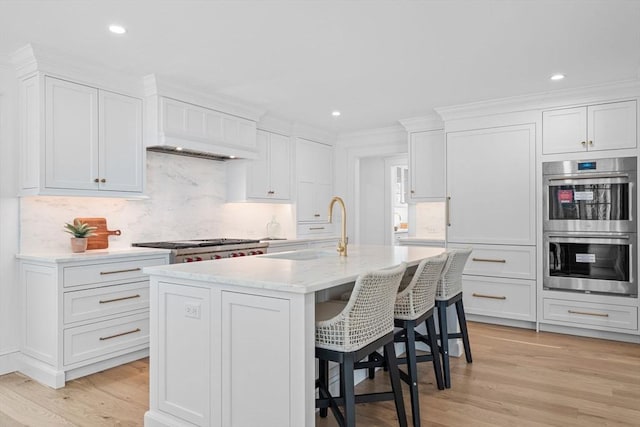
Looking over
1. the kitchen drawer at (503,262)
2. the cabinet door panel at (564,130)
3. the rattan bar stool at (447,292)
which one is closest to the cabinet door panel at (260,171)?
the kitchen drawer at (503,262)

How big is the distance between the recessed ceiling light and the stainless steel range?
174cm

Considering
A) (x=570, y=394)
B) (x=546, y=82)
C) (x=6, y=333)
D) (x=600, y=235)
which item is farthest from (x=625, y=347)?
(x=6, y=333)

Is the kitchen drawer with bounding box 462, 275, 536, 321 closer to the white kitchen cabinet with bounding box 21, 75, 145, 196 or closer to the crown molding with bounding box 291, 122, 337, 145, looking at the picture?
the crown molding with bounding box 291, 122, 337, 145

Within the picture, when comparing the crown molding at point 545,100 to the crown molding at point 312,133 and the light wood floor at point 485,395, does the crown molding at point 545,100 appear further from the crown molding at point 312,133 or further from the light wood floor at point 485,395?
the light wood floor at point 485,395

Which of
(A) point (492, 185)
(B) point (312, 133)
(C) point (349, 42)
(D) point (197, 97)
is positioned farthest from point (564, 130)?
(D) point (197, 97)

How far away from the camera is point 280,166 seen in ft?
18.0

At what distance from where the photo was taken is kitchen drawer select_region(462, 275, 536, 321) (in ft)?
14.5

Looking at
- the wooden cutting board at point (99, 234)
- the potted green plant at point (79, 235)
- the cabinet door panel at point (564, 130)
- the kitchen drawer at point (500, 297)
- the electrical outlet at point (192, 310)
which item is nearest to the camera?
the electrical outlet at point (192, 310)

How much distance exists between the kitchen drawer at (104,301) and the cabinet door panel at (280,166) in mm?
2218

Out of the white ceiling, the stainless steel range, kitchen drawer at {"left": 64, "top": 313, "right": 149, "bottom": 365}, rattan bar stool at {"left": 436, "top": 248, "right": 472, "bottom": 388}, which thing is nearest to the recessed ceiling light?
the white ceiling

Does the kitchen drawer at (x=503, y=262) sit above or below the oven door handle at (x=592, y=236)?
below

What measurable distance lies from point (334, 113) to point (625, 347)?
12.2 feet

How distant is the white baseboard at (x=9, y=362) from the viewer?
10.6 feet

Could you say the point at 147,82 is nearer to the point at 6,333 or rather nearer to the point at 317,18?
the point at 317,18
